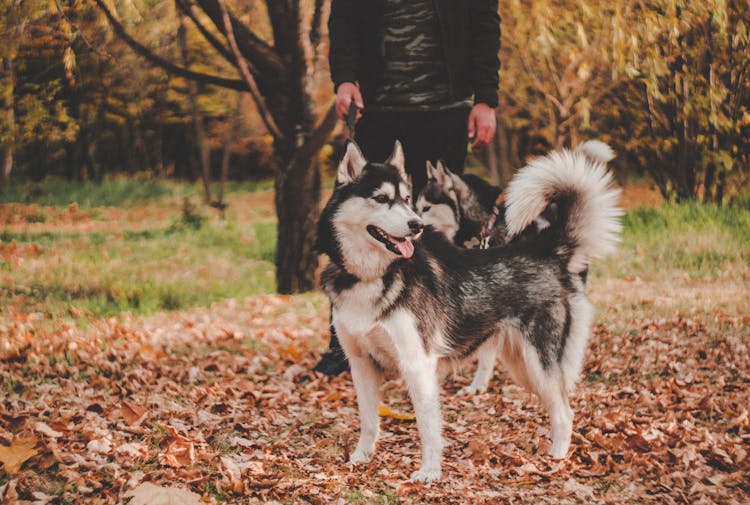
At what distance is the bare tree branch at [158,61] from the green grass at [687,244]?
4.58 m

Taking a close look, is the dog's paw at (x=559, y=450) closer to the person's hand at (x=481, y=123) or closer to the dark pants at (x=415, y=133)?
the person's hand at (x=481, y=123)

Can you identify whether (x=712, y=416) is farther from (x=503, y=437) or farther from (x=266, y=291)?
(x=266, y=291)

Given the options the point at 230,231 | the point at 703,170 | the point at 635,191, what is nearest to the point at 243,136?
the point at 230,231

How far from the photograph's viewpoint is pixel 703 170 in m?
10.0

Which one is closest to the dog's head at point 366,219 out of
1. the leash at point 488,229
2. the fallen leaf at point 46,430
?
the fallen leaf at point 46,430

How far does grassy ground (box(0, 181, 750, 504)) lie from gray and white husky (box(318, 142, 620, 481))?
13.1 inches

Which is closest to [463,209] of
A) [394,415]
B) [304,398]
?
[394,415]

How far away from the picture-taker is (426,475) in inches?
130

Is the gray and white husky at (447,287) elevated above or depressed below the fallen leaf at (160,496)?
above

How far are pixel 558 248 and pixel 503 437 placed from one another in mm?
1078

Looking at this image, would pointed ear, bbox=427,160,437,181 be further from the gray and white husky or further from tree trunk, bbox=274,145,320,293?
tree trunk, bbox=274,145,320,293

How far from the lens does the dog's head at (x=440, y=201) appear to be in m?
4.64

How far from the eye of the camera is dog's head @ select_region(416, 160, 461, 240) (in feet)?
15.2

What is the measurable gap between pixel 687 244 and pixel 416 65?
5.44 m
